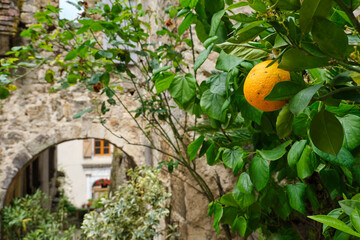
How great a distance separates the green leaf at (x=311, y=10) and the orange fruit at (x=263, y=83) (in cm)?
9

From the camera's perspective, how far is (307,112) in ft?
1.76

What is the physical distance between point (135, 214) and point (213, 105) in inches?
67.8

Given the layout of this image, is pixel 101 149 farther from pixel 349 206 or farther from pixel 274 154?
pixel 349 206

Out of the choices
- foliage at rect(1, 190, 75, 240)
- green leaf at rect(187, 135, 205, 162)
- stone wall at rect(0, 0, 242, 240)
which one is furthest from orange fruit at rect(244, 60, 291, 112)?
foliage at rect(1, 190, 75, 240)

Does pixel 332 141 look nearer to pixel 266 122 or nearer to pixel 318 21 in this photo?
pixel 318 21

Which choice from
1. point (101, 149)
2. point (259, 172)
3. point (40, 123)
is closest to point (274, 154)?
point (259, 172)

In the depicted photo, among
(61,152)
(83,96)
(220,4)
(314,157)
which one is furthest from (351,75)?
(61,152)

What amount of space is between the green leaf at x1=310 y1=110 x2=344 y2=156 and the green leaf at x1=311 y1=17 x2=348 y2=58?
73mm

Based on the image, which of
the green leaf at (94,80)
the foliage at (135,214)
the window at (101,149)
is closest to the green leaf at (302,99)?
the green leaf at (94,80)

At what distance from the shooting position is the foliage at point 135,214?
75.9 inches

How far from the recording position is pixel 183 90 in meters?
0.71

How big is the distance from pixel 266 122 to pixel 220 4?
0.26 meters

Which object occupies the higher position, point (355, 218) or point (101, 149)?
point (101, 149)

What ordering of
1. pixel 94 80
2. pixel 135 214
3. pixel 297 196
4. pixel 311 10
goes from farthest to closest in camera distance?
1. pixel 135 214
2. pixel 94 80
3. pixel 297 196
4. pixel 311 10
